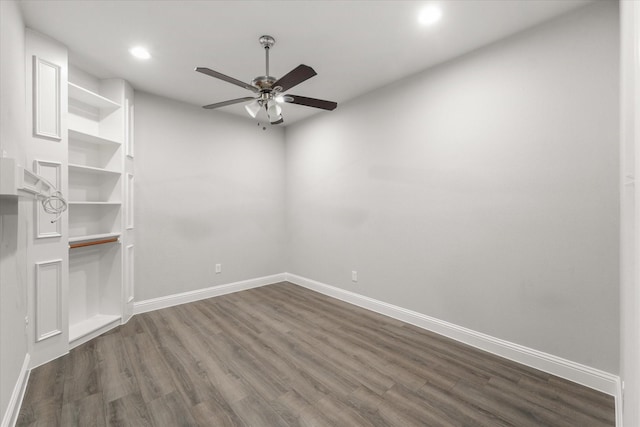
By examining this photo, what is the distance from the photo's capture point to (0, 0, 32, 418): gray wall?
1.69m

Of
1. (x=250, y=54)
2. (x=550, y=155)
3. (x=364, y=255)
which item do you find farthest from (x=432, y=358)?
(x=250, y=54)

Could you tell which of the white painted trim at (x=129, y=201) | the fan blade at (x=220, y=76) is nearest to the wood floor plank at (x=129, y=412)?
the white painted trim at (x=129, y=201)

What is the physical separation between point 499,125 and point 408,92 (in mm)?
1094

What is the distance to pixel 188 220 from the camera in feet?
13.2

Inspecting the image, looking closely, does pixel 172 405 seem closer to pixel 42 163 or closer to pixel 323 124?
pixel 42 163

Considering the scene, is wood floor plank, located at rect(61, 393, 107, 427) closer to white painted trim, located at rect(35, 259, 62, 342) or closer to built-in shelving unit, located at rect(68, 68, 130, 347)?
white painted trim, located at rect(35, 259, 62, 342)

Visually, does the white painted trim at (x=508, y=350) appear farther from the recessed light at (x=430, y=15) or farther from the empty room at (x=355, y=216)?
the recessed light at (x=430, y=15)

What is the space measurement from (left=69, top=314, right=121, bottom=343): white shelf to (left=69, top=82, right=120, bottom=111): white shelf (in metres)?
2.32

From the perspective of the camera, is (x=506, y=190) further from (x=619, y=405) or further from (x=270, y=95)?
(x=270, y=95)

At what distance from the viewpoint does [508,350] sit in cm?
246

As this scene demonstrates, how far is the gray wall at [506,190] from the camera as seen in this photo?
206cm

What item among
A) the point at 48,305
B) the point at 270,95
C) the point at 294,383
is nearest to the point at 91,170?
the point at 48,305

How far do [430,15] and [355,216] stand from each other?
91.4 inches

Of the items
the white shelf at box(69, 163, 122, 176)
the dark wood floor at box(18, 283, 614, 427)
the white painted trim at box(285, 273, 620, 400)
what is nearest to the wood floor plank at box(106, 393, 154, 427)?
the dark wood floor at box(18, 283, 614, 427)
